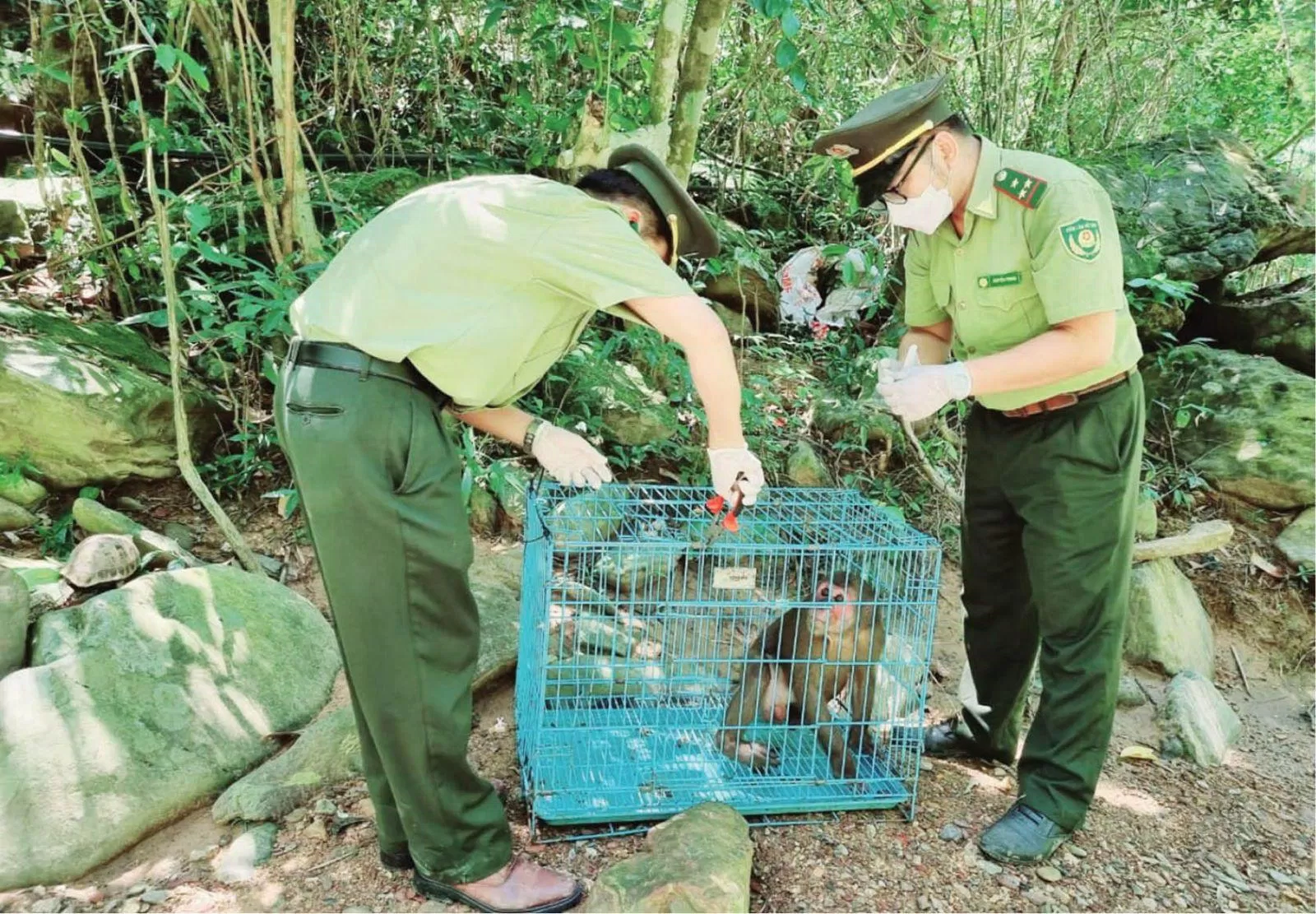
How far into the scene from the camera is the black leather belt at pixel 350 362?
1737 mm

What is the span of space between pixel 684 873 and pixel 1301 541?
3.79 metres

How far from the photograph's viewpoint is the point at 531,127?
185 inches

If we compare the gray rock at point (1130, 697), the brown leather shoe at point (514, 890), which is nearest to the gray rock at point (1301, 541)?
the gray rock at point (1130, 697)

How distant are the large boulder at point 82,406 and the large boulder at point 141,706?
0.92 metres

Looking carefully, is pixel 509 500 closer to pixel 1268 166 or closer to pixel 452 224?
pixel 452 224

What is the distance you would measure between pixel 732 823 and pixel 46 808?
1605mm

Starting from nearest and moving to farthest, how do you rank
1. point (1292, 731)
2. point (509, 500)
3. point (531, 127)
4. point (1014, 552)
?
point (1014, 552) → point (1292, 731) → point (509, 500) → point (531, 127)

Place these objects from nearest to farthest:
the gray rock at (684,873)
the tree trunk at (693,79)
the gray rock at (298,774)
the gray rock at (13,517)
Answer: the gray rock at (684,873) → the gray rock at (298,774) → the gray rock at (13,517) → the tree trunk at (693,79)

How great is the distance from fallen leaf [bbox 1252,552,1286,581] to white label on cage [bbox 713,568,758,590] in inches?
129

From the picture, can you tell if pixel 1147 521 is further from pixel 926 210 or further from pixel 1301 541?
pixel 926 210

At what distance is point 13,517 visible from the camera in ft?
10.4

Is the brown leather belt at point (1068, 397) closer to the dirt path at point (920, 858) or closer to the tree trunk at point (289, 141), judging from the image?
the dirt path at point (920, 858)

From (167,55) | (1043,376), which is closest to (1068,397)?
(1043,376)

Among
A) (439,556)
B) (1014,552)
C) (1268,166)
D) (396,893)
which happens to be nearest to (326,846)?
(396,893)
